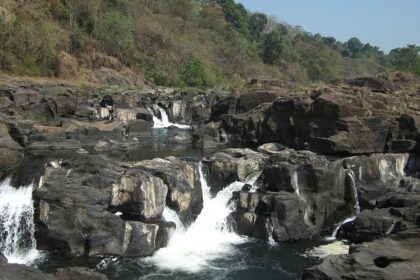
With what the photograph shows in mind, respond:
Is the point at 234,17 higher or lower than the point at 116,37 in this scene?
higher

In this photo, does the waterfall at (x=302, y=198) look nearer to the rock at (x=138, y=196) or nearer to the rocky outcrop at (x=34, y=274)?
the rock at (x=138, y=196)

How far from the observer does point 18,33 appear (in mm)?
52094

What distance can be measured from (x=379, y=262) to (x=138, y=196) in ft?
32.8

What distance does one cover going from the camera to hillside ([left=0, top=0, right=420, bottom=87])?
55062 millimetres

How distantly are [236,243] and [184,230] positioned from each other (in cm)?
218

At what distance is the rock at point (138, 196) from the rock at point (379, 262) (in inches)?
335

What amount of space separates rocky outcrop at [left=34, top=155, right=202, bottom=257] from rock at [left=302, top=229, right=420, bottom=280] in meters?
7.84

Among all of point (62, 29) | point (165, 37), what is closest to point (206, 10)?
point (165, 37)

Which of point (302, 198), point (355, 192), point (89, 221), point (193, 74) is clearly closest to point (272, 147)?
point (355, 192)

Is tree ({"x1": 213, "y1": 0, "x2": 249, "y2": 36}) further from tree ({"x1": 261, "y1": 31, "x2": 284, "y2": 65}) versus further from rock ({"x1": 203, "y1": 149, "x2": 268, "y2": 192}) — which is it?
rock ({"x1": 203, "y1": 149, "x2": 268, "y2": 192})

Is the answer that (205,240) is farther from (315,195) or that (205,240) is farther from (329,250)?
(315,195)

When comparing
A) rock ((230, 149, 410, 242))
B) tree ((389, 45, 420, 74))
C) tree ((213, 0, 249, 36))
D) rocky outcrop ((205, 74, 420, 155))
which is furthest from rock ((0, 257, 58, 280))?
tree ((213, 0, 249, 36))

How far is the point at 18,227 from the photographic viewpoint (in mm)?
19000

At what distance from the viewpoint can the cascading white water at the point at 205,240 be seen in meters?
18.3
